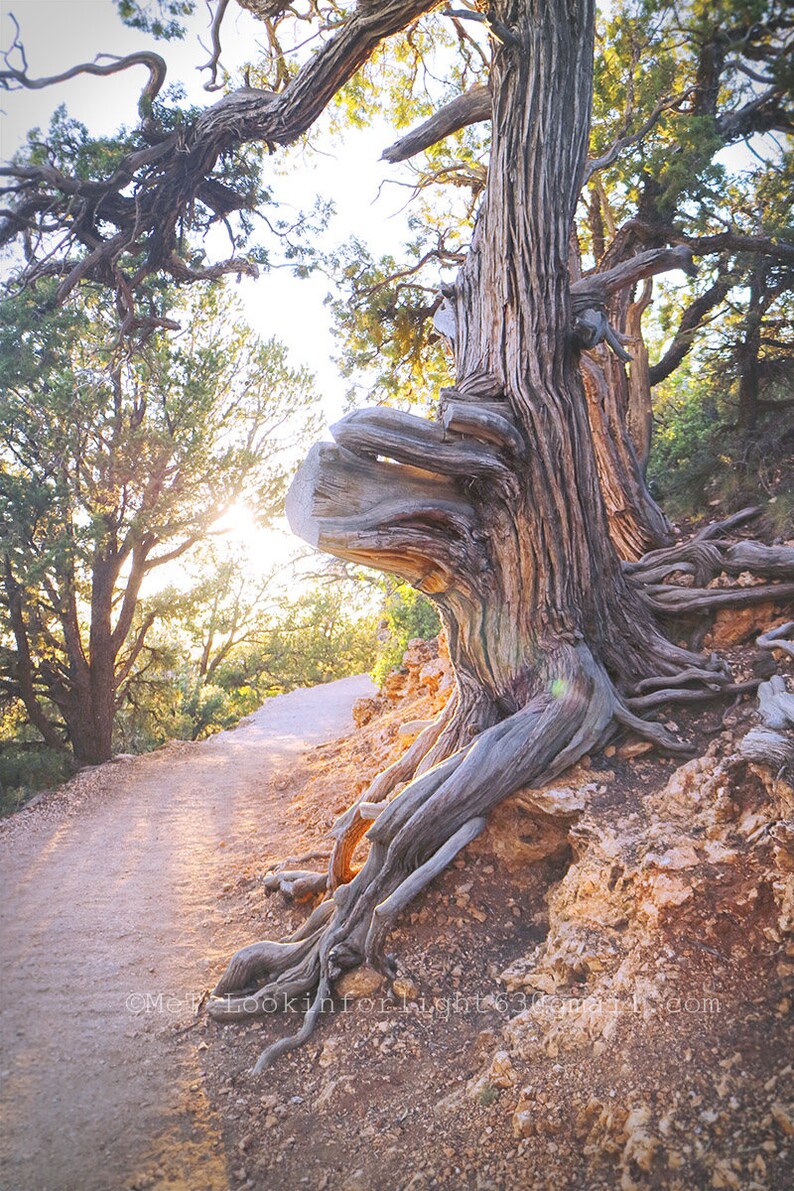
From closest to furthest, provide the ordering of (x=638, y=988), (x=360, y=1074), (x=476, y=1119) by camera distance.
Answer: (x=476, y=1119)
(x=638, y=988)
(x=360, y=1074)

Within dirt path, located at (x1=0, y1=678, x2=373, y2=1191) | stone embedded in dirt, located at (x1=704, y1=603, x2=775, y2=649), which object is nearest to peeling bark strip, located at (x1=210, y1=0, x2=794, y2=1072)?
stone embedded in dirt, located at (x1=704, y1=603, x2=775, y2=649)

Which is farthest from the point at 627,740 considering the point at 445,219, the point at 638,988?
the point at 445,219

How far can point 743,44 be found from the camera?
5.33 m

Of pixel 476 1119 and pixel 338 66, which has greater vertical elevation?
pixel 338 66

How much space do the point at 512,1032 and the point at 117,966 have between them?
278cm

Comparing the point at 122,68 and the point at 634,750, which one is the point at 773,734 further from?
the point at 122,68

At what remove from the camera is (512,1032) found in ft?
9.60

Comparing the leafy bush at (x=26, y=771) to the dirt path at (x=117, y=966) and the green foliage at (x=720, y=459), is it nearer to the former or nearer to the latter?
the dirt path at (x=117, y=966)

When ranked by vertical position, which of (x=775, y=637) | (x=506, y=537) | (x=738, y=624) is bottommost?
(x=775, y=637)

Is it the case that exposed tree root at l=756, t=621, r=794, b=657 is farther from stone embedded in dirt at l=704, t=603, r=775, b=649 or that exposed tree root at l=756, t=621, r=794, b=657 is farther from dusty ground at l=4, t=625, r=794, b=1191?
dusty ground at l=4, t=625, r=794, b=1191

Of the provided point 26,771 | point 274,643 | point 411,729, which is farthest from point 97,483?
point 274,643

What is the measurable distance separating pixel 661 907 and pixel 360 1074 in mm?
1544

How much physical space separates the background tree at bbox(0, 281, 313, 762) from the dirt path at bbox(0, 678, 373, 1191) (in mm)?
1894

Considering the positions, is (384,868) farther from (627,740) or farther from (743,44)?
(743,44)
